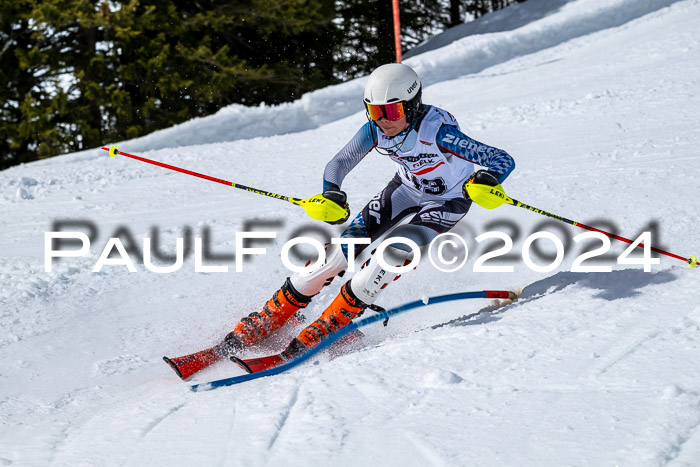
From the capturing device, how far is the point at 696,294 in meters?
3.62

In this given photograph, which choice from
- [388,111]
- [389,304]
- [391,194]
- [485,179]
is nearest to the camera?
[485,179]

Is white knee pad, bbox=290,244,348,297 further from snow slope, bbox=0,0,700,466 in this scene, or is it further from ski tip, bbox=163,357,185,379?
ski tip, bbox=163,357,185,379

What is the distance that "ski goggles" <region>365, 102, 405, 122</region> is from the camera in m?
4.04

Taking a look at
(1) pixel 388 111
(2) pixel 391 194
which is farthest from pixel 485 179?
(2) pixel 391 194

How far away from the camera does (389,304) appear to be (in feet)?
17.9

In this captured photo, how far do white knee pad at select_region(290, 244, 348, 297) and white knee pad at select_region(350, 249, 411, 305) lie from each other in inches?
7.5

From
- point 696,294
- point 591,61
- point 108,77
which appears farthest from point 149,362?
point 108,77

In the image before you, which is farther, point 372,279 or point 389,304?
point 389,304

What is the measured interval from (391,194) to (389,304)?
3.78ft

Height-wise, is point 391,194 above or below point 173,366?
above

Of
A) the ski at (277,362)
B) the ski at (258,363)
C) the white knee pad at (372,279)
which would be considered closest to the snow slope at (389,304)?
the ski at (277,362)

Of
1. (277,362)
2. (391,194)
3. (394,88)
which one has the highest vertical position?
(394,88)

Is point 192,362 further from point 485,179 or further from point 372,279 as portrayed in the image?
point 485,179

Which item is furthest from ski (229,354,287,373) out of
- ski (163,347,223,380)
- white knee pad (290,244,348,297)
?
white knee pad (290,244,348,297)
